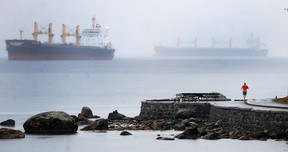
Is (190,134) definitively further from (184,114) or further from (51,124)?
(51,124)

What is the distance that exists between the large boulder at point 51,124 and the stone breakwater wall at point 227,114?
6.18 meters

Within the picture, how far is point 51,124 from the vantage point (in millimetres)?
46625

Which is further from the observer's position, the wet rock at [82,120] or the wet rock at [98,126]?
the wet rock at [82,120]

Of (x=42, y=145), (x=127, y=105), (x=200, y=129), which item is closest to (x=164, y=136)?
(x=200, y=129)

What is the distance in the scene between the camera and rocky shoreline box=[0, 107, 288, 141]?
Answer: 142 feet

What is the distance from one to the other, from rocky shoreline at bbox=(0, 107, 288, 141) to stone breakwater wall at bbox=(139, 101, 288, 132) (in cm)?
27

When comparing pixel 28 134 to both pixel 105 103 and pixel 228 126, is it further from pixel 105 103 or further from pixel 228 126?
pixel 105 103

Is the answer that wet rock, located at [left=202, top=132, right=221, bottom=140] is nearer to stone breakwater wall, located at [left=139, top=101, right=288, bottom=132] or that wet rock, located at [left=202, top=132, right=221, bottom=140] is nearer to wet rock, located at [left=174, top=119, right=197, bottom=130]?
stone breakwater wall, located at [left=139, top=101, right=288, bottom=132]

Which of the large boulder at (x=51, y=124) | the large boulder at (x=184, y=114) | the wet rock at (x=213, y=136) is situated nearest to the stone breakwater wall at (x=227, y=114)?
the large boulder at (x=184, y=114)

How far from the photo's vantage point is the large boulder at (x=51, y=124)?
4628 centimetres

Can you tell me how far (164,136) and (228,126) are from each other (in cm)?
325

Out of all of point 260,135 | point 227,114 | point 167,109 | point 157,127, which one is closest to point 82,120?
point 167,109

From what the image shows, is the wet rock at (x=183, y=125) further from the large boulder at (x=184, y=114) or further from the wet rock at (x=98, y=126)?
the wet rock at (x=98, y=126)

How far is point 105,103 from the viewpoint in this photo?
82.9 m
